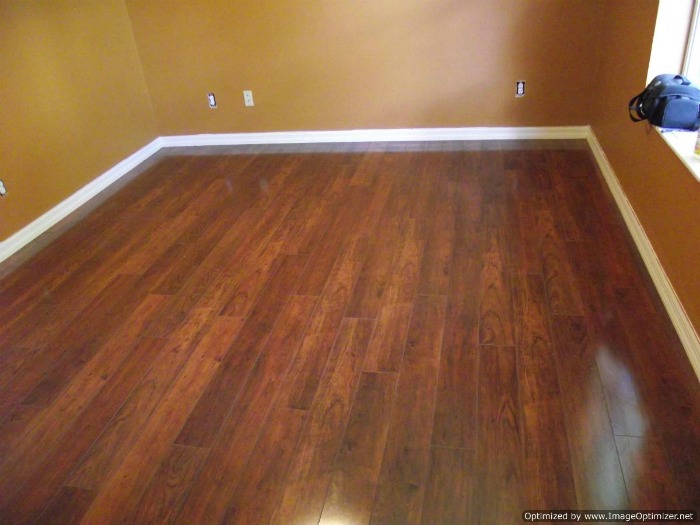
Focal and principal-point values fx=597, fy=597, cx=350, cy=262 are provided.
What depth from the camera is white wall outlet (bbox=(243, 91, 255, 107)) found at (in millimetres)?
4320

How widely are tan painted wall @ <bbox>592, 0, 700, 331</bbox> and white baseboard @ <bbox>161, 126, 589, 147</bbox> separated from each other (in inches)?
12.3

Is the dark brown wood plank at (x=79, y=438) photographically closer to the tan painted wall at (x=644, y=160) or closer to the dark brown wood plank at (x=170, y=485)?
the dark brown wood plank at (x=170, y=485)

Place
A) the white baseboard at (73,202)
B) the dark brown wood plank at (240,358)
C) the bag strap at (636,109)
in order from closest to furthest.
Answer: the dark brown wood plank at (240,358), the bag strap at (636,109), the white baseboard at (73,202)

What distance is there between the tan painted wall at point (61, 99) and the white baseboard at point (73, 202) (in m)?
0.04

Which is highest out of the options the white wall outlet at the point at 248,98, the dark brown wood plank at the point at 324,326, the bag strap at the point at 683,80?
the bag strap at the point at 683,80

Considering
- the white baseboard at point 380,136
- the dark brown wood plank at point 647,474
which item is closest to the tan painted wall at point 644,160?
the white baseboard at point 380,136

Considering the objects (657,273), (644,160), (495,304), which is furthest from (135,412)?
(644,160)

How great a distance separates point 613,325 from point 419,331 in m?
0.72

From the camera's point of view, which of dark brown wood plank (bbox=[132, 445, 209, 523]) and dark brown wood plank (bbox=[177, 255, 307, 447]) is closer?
dark brown wood plank (bbox=[132, 445, 209, 523])

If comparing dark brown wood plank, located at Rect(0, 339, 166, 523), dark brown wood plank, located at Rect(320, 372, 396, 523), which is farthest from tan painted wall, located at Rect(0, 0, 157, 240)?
dark brown wood plank, located at Rect(320, 372, 396, 523)

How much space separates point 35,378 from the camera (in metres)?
2.25

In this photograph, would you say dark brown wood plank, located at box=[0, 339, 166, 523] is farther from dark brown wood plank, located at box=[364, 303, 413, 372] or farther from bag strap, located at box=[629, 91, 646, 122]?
bag strap, located at box=[629, 91, 646, 122]

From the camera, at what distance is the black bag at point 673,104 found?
7.87ft

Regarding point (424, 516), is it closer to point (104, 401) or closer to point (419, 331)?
point (419, 331)
